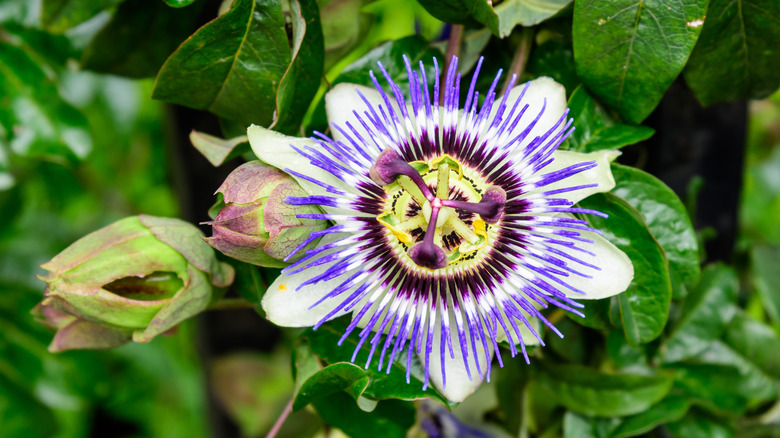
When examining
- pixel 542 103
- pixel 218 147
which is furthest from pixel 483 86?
pixel 218 147

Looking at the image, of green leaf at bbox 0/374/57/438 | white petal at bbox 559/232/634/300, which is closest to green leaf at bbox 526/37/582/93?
white petal at bbox 559/232/634/300

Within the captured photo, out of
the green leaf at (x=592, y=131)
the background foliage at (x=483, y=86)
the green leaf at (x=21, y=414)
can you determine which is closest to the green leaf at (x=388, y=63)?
the background foliage at (x=483, y=86)

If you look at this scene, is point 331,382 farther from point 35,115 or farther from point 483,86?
point 35,115

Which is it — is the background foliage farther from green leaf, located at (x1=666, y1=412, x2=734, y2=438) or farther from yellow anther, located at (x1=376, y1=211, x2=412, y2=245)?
yellow anther, located at (x1=376, y1=211, x2=412, y2=245)

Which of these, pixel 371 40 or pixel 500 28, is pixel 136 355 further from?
pixel 500 28

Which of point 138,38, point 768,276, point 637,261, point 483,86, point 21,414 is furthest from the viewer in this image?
point 21,414

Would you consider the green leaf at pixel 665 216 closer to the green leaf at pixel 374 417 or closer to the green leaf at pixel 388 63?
the green leaf at pixel 388 63

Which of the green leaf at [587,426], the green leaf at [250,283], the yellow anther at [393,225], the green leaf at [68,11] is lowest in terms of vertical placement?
the green leaf at [587,426]
